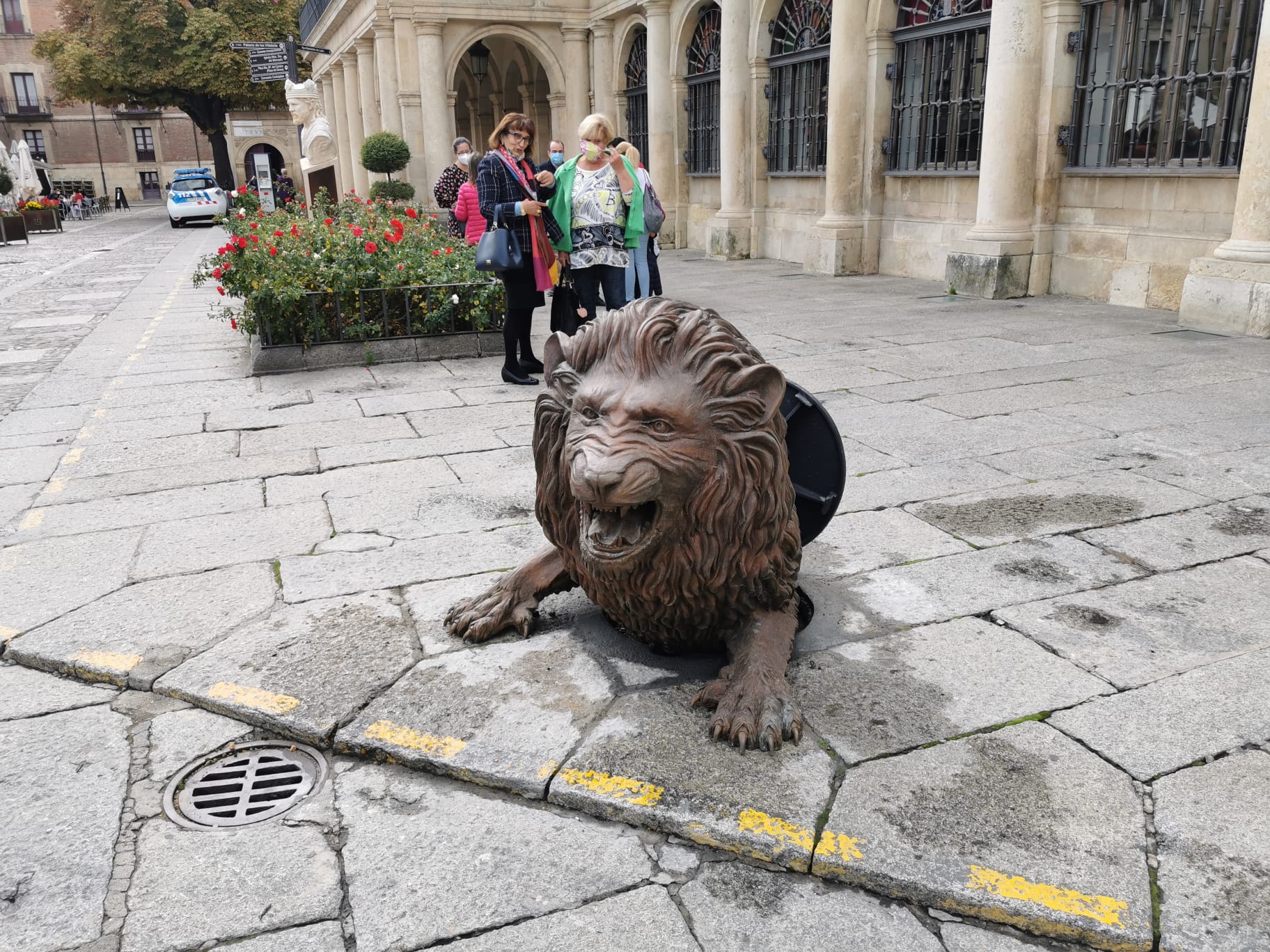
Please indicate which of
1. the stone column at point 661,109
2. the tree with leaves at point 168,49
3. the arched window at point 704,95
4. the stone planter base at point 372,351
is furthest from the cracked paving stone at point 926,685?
the tree with leaves at point 168,49

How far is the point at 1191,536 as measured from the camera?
400 cm

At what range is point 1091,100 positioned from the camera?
10.2 metres

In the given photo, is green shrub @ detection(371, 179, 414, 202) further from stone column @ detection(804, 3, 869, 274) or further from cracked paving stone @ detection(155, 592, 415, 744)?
cracked paving stone @ detection(155, 592, 415, 744)

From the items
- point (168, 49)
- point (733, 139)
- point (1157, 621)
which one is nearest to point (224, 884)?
point (1157, 621)

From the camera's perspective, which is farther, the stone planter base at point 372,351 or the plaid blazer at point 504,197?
the stone planter base at point 372,351

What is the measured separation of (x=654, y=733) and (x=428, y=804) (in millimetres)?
603

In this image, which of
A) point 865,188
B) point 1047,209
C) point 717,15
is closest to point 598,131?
point 1047,209

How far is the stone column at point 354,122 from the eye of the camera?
92.7 ft

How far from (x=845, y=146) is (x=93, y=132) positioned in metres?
61.7

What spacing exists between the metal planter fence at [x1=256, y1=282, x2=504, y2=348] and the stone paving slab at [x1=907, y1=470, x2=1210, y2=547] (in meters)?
4.95

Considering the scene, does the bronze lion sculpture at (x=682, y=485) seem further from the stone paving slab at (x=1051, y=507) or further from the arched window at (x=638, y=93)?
the arched window at (x=638, y=93)

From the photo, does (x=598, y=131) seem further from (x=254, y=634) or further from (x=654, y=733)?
(x=654, y=733)

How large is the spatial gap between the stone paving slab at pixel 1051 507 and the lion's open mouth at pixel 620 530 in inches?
78.3

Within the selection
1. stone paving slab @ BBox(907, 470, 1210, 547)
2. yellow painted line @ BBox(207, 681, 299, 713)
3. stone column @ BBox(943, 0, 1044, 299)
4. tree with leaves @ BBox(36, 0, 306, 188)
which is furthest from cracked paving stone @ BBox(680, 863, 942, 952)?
tree with leaves @ BBox(36, 0, 306, 188)
